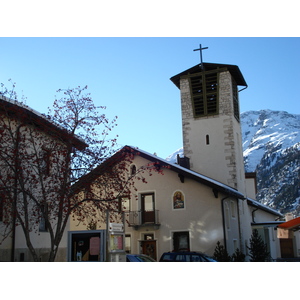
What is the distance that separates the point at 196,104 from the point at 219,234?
11.0 metres

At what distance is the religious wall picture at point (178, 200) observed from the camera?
88.6ft

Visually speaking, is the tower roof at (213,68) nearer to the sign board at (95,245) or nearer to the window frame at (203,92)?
the window frame at (203,92)

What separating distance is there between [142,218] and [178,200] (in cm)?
244

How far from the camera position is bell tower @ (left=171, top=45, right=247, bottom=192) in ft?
104

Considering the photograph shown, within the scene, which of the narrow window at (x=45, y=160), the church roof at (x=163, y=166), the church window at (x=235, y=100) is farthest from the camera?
the church window at (x=235, y=100)

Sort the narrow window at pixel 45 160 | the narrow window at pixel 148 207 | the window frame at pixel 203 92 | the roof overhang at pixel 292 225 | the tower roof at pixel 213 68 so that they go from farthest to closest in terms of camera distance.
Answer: the window frame at pixel 203 92, the tower roof at pixel 213 68, the narrow window at pixel 148 207, the narrow window at pixel 45 160, the roof overhang at pixel 292 225

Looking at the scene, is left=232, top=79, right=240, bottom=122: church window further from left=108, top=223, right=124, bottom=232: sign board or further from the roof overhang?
left=108, top=223, right=124, bottom=232: sign board

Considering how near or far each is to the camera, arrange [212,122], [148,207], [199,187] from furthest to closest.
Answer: [212,122], [148,207], [199,187]

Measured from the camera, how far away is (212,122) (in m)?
32.5

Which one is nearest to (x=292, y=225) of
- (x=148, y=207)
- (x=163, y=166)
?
(x=163, y=166)

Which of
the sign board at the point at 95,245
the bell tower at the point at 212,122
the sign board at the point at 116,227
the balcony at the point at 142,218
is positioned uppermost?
the bell tower at the point at 212,122

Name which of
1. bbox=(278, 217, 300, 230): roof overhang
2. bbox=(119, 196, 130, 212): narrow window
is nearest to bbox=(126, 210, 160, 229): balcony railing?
bbox=(119, 196, 130, 212): narrow window

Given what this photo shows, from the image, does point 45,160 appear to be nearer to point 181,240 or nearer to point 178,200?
point 178,200

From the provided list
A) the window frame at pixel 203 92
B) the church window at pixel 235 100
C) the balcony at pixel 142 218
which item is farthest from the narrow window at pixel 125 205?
the church window at pixel 235 100
